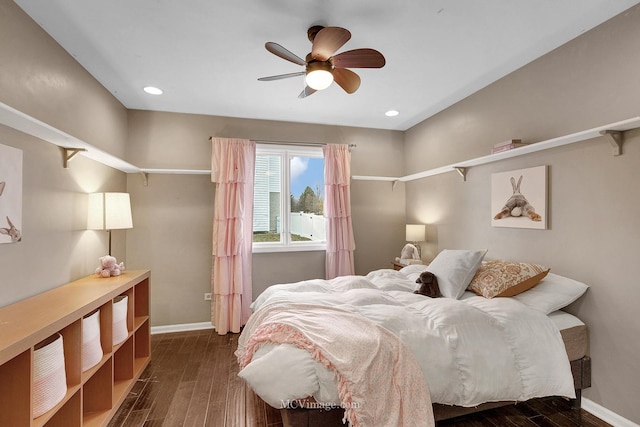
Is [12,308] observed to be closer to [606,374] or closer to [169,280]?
[169,280]

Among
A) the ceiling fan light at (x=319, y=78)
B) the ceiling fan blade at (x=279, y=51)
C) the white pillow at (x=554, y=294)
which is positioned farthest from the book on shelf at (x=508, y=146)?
the ceiling fan blade at (x=279, y=51)

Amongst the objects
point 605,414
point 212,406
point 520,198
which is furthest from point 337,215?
point 605,414

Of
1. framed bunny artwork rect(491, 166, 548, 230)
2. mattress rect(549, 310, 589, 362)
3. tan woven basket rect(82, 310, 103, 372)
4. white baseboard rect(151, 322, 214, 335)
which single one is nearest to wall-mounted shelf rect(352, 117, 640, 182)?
framed bunny artwork rect(491, 166, 548, 230)

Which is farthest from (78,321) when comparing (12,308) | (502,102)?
(502,102)

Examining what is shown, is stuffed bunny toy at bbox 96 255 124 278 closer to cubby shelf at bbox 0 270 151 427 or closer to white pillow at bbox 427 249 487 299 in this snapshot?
cubby shelf at bbox 0 270 151 427

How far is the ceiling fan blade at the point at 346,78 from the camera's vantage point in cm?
221

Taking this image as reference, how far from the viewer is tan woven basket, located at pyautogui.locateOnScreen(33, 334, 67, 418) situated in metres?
1.42

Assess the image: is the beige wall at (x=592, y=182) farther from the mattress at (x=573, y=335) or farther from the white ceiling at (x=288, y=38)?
the white ceiling at (x=288, y=38)

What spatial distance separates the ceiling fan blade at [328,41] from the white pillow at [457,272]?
1905mm

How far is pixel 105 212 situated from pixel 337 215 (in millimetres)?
2533

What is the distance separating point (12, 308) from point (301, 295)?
1.72 m

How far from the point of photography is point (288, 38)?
2.23m

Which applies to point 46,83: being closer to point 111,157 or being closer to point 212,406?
point 111,157

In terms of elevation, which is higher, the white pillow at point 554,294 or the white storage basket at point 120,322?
the white pillow at point 554,294
